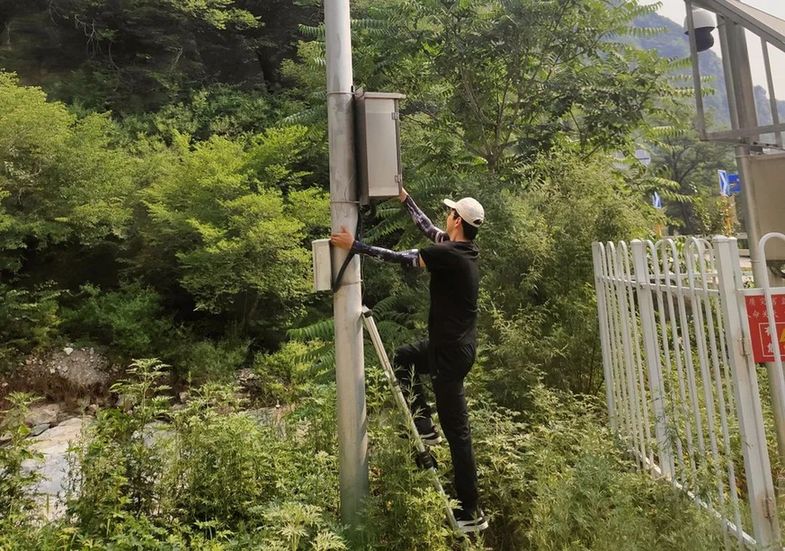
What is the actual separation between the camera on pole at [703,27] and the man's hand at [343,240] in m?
3.17

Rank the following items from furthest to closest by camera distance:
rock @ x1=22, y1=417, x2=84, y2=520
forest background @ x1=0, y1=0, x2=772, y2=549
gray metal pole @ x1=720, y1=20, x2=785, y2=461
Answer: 1. rock @ x1=22, y1=417, x2=84, y2=520
2. gray metal pole @ x1=720, y1=20, x2=785, y2=461
3. forest background @ x1=0, y1=0, x2=772, y2=549

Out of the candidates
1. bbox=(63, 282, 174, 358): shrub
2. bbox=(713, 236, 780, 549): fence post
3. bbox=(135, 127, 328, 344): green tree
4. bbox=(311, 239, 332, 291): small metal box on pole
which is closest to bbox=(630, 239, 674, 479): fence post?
bbox=(713, 236, 780, 549): fence post

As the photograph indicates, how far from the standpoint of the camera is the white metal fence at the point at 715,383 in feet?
8.07

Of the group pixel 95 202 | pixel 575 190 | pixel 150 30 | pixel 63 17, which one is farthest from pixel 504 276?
pixel 63 17

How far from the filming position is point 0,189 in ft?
30.1

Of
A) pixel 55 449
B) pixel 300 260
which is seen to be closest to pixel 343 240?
pixel 55 449

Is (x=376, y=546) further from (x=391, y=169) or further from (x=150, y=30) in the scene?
(x=150, y=30)

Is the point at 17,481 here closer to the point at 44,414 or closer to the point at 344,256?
the point at 344,256

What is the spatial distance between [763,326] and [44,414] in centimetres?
1013

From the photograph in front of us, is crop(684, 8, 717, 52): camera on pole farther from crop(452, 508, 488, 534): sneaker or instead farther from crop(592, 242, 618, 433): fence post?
crop(452, 508, 488, 534): sneaker

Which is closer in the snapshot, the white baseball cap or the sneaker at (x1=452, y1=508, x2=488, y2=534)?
the sneaker at (x1=452, y1=508, x2=488, y2=534)

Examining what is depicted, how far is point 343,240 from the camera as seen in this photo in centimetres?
312

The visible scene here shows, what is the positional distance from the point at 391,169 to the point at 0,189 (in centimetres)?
A: 922

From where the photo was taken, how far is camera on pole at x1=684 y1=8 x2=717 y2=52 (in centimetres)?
391
